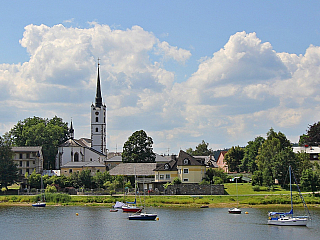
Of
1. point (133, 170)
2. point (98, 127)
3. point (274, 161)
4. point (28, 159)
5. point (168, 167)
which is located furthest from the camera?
point (98, 127)

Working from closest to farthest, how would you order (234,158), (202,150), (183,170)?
(183,170) → (234,158) → (202,150)

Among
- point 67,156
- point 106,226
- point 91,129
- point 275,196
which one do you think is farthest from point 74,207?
point 91,129

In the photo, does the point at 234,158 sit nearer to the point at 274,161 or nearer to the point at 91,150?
the point at 91,150

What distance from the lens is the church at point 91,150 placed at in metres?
104

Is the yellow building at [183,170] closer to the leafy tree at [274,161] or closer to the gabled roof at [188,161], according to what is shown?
the gabled roof at [188,161]

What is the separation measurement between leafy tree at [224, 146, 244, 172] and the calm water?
2584 inches

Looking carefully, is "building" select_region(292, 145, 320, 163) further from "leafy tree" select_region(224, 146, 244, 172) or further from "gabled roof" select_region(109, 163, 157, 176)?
"gabled roof" select_region(109, 163, 157, 176)

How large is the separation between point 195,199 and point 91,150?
56069 millimetres

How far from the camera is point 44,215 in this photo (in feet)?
203

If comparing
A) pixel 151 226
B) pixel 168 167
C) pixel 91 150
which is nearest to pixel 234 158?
pixel 91 150

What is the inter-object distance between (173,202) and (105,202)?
1201 cm

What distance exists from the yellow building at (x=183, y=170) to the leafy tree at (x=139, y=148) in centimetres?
1765

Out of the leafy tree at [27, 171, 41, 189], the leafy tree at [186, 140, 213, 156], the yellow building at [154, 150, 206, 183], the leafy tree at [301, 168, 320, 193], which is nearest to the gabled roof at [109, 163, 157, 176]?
the yellow building at [154, 150, 206, 183]

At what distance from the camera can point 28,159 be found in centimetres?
10938
